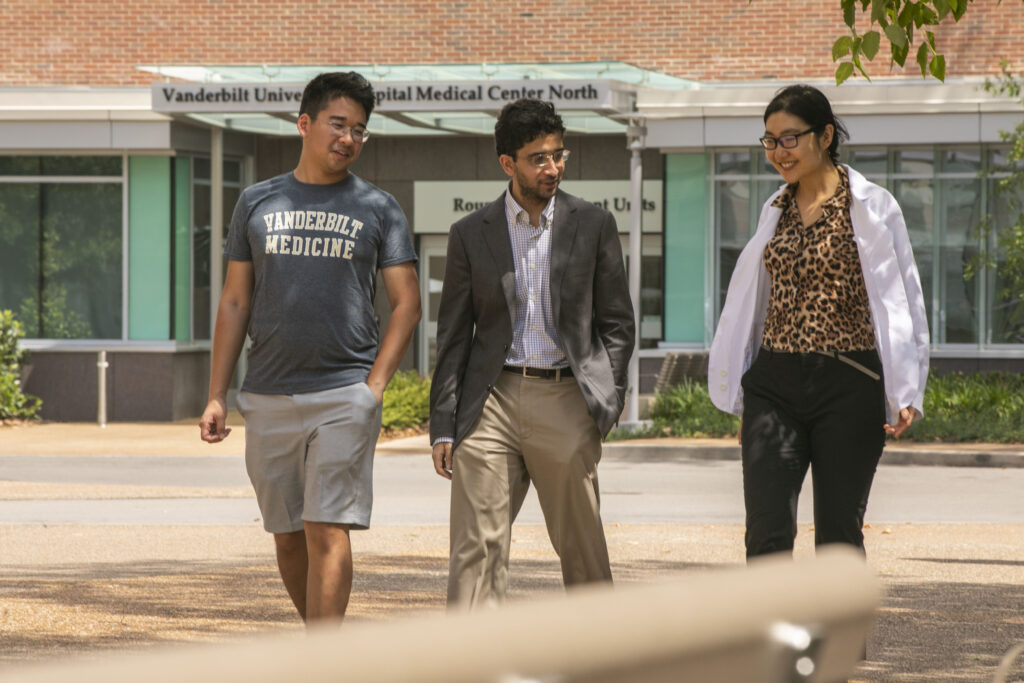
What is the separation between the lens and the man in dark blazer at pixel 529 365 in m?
5.27

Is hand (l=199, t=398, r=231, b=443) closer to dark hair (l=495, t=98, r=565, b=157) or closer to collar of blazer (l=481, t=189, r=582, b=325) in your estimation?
collar of blazer (l=481, t=189, r=582, b=325)

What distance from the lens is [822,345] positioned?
5113mm

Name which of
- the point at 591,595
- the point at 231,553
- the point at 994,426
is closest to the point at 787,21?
the point at 994,426

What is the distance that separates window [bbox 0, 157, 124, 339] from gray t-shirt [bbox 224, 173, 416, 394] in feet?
60.2

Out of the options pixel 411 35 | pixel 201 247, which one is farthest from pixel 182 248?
pixel 411 35

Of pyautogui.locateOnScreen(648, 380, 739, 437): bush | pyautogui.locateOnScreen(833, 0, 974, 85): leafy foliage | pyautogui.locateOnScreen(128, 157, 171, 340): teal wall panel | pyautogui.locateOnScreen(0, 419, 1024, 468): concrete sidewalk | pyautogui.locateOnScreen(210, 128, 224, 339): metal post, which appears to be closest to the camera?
pyautogui.locateOnScreen(833, 0, 974, 85): leafy foliage

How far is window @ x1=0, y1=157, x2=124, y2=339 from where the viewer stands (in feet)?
A: 76.2

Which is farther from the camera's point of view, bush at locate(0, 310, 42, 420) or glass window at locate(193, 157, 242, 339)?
glass window at locate(193, 157, 242, 339)

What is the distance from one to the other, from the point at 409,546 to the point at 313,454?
449cm

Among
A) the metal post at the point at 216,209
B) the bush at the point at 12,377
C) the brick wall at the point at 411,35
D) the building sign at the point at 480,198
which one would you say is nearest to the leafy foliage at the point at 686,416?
the building sign at the point at 480,198

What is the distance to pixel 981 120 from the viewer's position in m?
21.7

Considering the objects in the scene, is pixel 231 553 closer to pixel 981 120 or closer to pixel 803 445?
pixel 803 445

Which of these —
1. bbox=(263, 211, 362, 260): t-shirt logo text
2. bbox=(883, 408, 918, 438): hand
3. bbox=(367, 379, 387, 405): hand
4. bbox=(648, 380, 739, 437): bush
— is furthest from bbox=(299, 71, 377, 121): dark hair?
bbox=(648, 380, 739, 437): bush

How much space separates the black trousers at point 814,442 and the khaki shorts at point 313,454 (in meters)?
1.28
